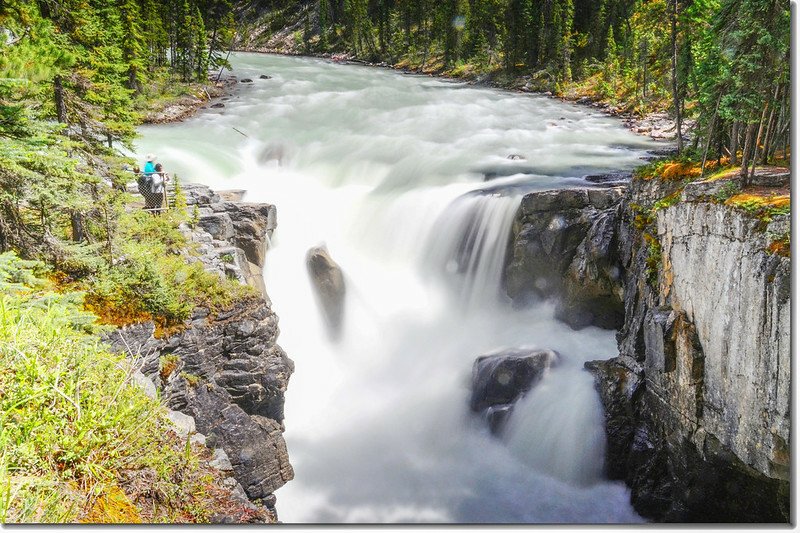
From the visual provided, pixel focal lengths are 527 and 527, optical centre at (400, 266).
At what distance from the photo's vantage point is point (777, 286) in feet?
14.3

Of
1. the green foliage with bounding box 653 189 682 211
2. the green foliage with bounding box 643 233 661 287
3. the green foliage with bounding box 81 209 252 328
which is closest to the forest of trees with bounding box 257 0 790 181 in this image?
the green foliage with bounding box 653 189 682 211

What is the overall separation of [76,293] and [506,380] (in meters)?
5.59

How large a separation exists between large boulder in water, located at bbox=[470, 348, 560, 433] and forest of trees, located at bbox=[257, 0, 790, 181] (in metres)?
3.65

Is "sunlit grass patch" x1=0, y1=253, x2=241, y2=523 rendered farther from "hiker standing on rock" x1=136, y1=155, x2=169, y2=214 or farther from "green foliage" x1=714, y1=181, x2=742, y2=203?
"hiker standing on rock" x1=136, y1=155, x2=169, y2=214

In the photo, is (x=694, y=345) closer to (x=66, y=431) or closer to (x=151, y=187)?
(x=66, y=431)

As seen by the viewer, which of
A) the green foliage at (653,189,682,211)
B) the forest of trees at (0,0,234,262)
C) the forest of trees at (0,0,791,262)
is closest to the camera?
the forest of trees at (0,0,234,262)

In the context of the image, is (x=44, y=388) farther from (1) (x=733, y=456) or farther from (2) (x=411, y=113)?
(2) (x=411, y=113)

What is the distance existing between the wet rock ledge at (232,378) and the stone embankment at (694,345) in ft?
14.4

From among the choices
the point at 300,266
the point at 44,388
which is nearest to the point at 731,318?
the point at 44,388

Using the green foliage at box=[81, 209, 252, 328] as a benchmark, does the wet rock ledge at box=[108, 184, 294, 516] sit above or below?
below

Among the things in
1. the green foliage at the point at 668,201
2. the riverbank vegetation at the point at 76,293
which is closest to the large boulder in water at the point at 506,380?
the green foliage at the point at 668,201

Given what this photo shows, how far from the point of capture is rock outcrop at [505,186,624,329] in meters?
8.80

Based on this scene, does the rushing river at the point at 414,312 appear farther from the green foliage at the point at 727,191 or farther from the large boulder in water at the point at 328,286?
the green foliage at the point at 727,191

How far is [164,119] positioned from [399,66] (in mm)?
23421
